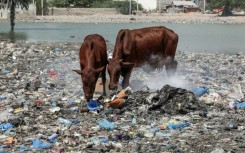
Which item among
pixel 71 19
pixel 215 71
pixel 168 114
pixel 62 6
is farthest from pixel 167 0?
pixel 168 114

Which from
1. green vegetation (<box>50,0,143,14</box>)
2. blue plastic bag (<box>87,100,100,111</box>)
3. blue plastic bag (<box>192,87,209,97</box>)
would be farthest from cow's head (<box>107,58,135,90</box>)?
green vegetation (<box>50,0,143,14</box>)

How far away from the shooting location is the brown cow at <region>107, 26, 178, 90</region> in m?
9.74

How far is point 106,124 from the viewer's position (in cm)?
804

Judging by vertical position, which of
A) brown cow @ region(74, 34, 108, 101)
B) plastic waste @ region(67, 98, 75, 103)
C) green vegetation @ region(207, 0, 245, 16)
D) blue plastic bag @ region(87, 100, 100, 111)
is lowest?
plastic waste @ region(67, 98, 75, 103)

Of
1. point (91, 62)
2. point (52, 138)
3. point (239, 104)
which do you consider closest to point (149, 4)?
point (239, 104)

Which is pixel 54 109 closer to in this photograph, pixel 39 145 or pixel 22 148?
pixel 39 145

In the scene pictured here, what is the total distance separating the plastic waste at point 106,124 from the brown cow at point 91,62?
1.07 m

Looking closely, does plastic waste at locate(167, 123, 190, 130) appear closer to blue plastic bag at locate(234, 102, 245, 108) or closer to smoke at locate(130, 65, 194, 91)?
blue plastic bag at locate(234, 102, 245, 108)

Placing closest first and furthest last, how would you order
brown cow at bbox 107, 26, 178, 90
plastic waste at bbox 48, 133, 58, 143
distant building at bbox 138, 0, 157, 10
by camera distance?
plastic waste at bbox 48, 133, 58, 143
brown cow at bbox 107, 26, 178, 90
distant building at bbox 138, 0, 157, 10

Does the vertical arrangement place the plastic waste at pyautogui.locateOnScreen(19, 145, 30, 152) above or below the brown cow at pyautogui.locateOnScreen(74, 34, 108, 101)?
below

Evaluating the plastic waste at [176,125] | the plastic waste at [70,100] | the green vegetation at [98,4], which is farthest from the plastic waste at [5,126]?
the green vegetation at [98,4]

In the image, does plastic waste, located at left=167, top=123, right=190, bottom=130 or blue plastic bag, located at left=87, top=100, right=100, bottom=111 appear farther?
blue plastic bag, located at left=87, top=100, right=100, bottom=111

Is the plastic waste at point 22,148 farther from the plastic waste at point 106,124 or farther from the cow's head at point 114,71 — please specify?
the cow's head at point 114,71

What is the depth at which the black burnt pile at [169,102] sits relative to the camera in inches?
348
